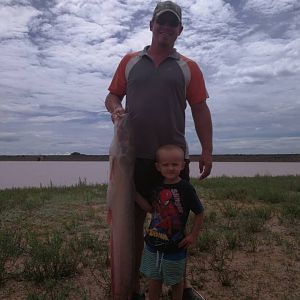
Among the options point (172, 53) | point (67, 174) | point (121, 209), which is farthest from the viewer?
point (67, 174)

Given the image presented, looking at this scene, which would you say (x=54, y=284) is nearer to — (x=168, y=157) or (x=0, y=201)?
(x=168, y=157)

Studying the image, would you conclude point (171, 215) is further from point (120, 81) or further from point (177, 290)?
point (120, 81)

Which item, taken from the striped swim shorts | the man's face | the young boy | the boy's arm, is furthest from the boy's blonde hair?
the man's face

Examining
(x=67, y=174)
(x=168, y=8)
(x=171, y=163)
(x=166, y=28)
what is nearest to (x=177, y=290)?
(x=171, y=163)

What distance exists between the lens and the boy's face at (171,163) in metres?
3.62

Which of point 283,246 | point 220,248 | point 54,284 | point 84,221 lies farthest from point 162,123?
point 84,221

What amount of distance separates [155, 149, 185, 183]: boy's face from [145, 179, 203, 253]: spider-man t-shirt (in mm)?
94

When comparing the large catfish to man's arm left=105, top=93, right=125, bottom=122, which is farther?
man's arm left=105, top=93, right=125, bottom=122

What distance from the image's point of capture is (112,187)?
358 centimetres

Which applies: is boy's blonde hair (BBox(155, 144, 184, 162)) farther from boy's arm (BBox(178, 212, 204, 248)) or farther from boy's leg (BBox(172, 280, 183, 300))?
boy's leg (BBox(172, 280, 183, 300))

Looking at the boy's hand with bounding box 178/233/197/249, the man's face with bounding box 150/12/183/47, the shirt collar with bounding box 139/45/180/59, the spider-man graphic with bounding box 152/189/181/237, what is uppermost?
the man's face with bounding box 150/12/183/47

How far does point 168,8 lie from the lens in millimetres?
3824

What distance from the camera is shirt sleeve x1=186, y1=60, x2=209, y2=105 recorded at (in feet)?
13.2

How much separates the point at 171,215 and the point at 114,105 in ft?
3.92
